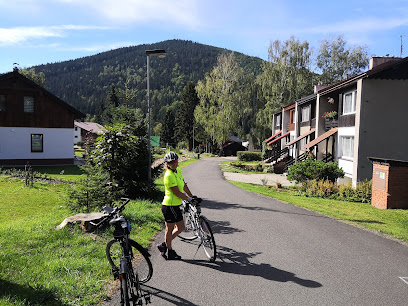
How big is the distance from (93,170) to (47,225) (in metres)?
2.59

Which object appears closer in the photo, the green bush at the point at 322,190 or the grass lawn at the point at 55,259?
the grass lawn at the point at 55,259

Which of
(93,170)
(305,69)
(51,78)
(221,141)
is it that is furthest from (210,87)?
(51,78)

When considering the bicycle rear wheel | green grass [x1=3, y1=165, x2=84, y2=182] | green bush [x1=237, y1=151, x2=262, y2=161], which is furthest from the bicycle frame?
green bush [x1=237, y1=151, x2=262, y2=161]

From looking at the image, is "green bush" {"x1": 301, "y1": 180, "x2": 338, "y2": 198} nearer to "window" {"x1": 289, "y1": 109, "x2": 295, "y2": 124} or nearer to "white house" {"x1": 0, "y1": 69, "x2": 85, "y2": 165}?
"white house" {"x1": 0, "y1": 69, "x2": 85, "y2": 165}

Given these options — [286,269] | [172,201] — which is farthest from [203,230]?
[286,269]

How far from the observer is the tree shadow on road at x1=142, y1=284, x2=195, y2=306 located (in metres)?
4.23

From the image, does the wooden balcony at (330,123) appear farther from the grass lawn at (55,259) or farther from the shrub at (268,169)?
the grass lawn at (55,259)

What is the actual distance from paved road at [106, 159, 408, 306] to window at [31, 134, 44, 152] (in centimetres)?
2311

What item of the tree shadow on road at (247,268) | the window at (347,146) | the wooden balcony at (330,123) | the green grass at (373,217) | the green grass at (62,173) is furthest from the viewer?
the wooden balcony at (330,123)

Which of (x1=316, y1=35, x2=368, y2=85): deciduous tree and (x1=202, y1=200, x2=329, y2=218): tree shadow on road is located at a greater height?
(x1=316, y1=35, x2=368, y2=85): deciduous tree

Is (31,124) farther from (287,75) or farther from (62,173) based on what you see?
(287,75)

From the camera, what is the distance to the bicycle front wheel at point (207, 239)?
5777mm

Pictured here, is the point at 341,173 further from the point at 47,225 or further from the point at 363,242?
the point at 47,225

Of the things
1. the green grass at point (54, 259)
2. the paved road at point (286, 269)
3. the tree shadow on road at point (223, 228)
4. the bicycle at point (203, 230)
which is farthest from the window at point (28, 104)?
the bicycle at point (203, 230)
